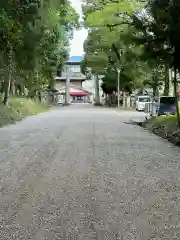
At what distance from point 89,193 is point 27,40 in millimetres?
19582

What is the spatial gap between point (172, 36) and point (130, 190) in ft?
30.7

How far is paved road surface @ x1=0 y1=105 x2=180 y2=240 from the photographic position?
18.3 feet

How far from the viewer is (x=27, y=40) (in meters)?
26.2

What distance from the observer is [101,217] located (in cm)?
613

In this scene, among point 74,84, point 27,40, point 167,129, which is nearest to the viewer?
point 167,129

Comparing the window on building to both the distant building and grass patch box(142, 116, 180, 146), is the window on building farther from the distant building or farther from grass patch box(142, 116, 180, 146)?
grass patch box(142, 116, 180, 146)

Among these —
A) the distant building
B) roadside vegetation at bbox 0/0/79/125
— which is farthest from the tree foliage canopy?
the distant building

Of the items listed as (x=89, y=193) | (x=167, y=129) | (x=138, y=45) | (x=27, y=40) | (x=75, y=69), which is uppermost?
(x=75, y=69)

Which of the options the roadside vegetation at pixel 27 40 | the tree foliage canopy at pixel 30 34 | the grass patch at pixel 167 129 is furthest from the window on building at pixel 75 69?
the grass patch at pixel 167 129

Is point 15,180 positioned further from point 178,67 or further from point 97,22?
point 97,22

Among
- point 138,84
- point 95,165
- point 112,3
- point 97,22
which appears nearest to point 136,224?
point 95,165

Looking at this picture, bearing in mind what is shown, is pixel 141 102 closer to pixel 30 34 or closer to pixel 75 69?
pixel 30 34

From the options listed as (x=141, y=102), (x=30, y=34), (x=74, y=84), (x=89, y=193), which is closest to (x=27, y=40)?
(x=30, y=34)

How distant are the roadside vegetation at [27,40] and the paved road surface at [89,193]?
4.12 m
